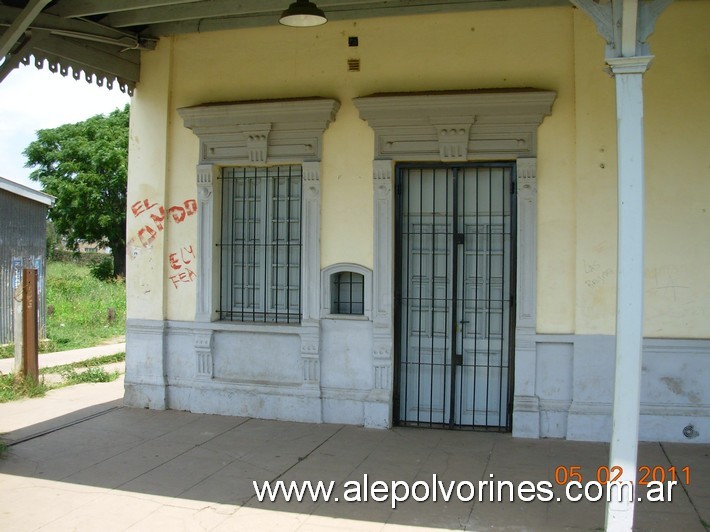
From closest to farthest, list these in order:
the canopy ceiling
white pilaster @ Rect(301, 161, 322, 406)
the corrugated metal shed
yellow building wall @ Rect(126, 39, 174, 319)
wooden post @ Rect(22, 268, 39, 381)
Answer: the canopy ceiling, white pilaster @ Rect(301, 161, 322, 406), yellow building wall @ Rect(126, 39, 174, 319), wooden post @ Rect(22, 268, 39, 381), the corrugated metal shed

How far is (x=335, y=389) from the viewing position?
7.33 metres

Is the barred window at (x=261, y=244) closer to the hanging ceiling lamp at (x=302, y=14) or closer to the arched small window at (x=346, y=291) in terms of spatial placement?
the arched small window at (x=346, y=291)

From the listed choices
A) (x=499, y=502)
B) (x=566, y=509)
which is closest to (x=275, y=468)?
(x=499, y=502)

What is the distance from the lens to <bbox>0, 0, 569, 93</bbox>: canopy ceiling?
668 centimetres

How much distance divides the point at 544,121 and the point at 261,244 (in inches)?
130

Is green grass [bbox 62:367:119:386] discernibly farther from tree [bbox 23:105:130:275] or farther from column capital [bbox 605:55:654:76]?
tree [bbox 23:105:130:275]

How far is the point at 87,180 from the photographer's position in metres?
31.6

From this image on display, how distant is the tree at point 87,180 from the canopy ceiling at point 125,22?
24586mm

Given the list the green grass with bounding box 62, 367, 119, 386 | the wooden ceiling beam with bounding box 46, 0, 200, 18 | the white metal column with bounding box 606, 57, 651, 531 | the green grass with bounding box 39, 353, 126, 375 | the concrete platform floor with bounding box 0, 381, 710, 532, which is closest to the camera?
the white metal column with bounding box 606, 57, 651, 531

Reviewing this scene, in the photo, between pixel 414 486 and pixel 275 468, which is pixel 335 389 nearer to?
pixel 275 468

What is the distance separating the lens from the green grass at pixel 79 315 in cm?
1424

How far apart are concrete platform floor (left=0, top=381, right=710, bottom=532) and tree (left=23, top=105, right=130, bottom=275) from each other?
2496cm

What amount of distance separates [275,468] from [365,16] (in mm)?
4516
